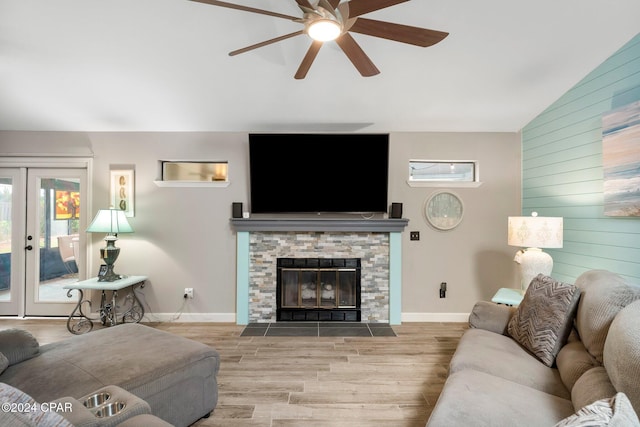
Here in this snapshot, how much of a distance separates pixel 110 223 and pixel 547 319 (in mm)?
4136

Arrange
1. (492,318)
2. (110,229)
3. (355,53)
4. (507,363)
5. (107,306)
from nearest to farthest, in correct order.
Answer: (507,363) < (355,53) < (492,318) < (110,229) < (107,306)

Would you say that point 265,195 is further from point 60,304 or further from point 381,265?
point 60,304

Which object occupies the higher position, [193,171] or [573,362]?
[193,171]

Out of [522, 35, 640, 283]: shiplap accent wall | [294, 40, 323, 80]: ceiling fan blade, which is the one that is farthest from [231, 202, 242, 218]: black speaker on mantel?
[522, 35, 640, 283]: shiplap accent wall

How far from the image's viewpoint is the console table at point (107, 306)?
3361 millimetres

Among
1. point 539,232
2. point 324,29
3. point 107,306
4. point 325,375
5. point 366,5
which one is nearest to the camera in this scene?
point 366,5

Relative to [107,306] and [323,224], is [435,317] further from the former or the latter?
[107,306]

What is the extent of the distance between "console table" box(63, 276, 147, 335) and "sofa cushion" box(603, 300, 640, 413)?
3.95 meters

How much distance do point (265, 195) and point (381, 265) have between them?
1.68 m

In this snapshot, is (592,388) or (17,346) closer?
(592,388)

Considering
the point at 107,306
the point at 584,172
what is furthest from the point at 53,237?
the point at 584,172

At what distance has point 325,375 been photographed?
2531mm

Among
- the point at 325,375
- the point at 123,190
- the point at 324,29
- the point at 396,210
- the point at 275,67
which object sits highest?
the point at 275,67

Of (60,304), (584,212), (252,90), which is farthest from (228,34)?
(60,304)
